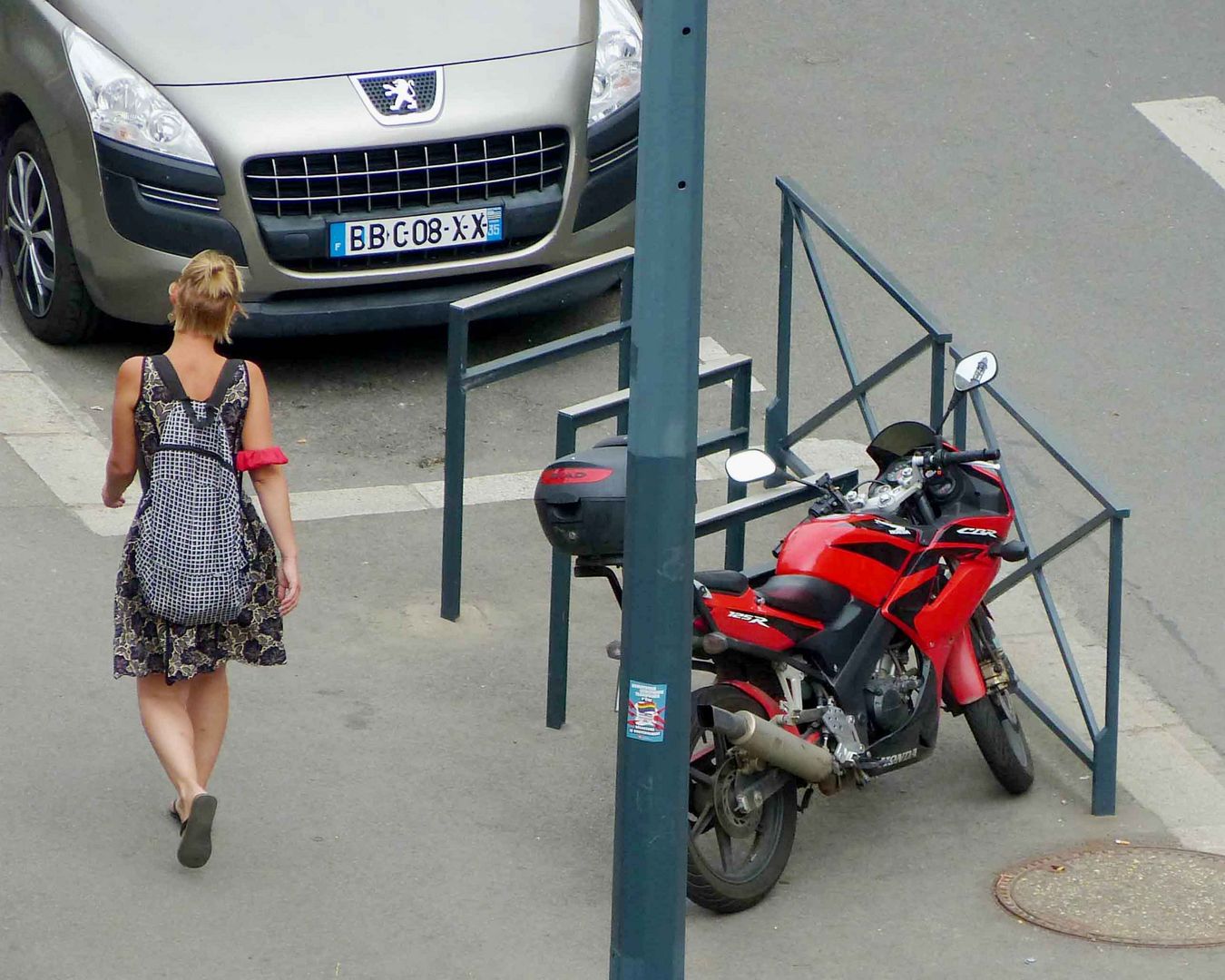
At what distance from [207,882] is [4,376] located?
3.76 m

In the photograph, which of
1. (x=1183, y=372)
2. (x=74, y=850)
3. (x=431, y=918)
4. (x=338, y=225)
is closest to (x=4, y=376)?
(x=338, y=225)

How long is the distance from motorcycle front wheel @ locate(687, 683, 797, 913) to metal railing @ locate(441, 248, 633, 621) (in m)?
1.53

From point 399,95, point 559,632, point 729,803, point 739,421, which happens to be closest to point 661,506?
point 729,803

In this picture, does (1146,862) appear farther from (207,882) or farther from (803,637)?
(207,882)

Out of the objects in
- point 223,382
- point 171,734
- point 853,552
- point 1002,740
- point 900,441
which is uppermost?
point 223,382

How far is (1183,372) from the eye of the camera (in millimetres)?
9461

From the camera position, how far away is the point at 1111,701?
21.5 feet

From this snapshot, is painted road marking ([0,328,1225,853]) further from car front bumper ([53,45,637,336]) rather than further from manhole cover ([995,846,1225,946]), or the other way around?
car front bumper ([53,45,637,336])

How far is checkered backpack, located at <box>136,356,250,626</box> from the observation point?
5.65 m

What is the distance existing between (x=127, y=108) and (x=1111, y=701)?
446 cm

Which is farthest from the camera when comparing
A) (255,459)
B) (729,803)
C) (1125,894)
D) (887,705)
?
(887,705)

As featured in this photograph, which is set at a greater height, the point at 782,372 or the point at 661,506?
the point at 661,506

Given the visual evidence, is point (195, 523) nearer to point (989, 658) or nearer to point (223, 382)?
point (223, 382)

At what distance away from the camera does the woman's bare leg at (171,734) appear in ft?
19.4
